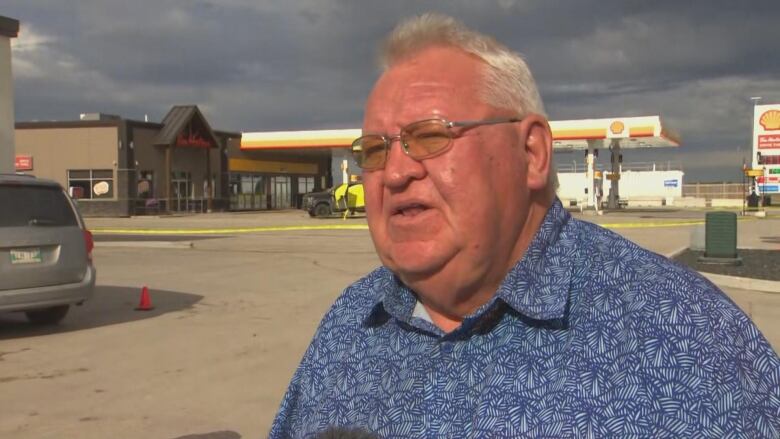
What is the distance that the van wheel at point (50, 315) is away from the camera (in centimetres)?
915

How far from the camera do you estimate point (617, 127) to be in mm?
40188

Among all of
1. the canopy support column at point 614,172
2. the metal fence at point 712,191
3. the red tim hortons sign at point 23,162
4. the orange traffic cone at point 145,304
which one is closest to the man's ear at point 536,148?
the orange traffic cone at point 145,304

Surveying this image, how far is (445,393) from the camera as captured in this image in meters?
1.68

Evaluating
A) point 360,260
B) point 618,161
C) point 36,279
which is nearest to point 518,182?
point 36,279

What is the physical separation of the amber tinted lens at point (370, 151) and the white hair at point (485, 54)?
0.61 feet

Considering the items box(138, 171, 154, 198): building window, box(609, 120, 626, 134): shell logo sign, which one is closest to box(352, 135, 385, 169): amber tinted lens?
box(609, 120, 626, 134): shell logo sign

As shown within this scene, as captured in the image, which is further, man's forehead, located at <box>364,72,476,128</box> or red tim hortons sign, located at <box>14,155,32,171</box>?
red tim hortons sign, located at <box>14,155,32,171</box>

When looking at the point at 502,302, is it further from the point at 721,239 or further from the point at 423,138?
the point at 721,239

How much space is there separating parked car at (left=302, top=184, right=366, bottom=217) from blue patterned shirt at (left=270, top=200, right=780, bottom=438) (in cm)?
3422

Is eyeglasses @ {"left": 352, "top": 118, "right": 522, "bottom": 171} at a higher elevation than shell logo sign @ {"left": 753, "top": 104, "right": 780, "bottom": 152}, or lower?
lower

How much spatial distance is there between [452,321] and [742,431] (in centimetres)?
68

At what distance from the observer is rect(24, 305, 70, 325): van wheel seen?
30.0 ft

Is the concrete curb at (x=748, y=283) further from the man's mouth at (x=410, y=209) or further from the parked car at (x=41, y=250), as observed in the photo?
the man's mouth at (x=410, y=209)

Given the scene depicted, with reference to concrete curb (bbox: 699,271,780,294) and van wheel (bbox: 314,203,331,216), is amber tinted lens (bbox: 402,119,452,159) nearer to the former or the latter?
concrete curb (bbox: 699,271,780,294)
